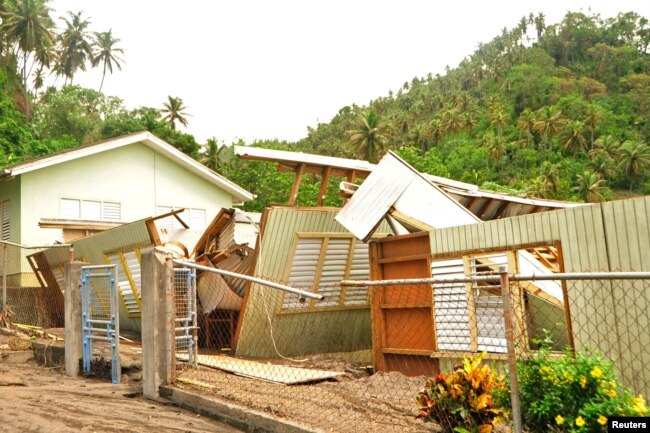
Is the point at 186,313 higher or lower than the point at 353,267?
lower

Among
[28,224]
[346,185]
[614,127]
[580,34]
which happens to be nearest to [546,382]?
[346,185]

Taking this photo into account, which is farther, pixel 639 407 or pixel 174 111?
pixel 174 111

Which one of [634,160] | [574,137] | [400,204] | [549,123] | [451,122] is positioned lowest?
[400,204]

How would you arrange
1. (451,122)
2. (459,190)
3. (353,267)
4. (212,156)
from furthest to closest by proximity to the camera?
(451,122), (212,156), (353,267), (459,190)

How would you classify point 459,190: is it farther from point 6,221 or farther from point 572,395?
point 6,221

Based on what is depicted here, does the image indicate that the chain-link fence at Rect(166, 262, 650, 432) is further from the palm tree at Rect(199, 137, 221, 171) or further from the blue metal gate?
the palm tree at Rect(199, 137, 221, 171)

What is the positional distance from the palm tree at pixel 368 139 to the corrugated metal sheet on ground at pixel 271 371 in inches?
1755

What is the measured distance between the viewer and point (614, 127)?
70.6 metres

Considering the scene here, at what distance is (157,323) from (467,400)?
4359mm

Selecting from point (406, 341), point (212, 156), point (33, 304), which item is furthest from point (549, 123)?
point (406, 341)

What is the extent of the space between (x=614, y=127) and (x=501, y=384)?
242ft

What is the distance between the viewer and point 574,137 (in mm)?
65000

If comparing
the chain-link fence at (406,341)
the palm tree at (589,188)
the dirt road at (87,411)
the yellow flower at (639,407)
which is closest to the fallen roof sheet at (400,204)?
the chain-link fence at (406,341)

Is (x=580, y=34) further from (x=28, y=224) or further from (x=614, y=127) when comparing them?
(x=28, y=224)
